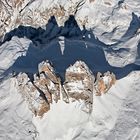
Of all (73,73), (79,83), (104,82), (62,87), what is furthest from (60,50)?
Answer: (79,83)

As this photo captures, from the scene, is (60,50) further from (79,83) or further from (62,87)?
(79,83)

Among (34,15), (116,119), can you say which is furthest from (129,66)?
(34,15)

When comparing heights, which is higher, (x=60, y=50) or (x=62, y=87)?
(x=62, y=87)

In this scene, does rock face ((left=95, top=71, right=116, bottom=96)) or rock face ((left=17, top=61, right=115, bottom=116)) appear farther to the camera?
rock face ((left=95, top=71, right=116, bottom=96))

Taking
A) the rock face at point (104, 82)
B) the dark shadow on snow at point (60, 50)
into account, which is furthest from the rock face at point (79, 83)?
the dark shadow on snow at point (60, 50)

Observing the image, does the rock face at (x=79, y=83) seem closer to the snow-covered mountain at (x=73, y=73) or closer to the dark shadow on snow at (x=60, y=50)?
the snow-covered mountain at (x=73, y=73)

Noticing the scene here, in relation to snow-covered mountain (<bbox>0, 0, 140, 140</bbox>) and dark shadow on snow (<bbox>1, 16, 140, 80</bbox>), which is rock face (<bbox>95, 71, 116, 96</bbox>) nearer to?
snow-covered mountain (<bbox>0, 0, 140, 140</bbox>)

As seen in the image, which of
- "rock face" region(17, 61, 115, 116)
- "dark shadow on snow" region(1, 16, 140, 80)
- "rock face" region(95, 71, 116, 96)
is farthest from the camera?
"dark shadow on snow" region(1, 16, 140, 80)

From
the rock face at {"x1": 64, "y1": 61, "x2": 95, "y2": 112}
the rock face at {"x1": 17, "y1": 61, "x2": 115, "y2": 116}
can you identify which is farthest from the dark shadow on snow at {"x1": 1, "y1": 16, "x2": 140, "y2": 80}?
the rock face at {"x1": 64, "y1": 61, "x2": 95, "y2": 112}
